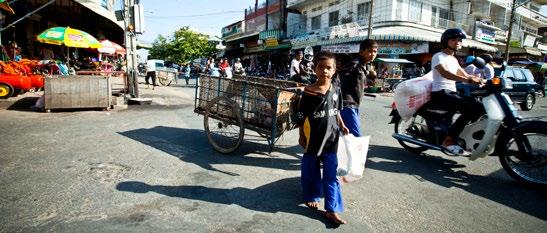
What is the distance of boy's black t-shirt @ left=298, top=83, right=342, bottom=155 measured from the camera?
309cm

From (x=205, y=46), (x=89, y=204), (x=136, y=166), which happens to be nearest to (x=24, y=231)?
(x=89, y=204)

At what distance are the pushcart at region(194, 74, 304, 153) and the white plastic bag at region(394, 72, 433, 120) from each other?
4.93 ft

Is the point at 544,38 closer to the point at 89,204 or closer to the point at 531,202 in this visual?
the point at 531,202

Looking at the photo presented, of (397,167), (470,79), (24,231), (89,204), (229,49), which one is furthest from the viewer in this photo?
(229,49)

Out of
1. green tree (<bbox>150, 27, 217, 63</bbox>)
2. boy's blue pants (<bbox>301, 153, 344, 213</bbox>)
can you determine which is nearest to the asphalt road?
boy's blue pants (<bbox>301, 153, 344, 213</bbox>)

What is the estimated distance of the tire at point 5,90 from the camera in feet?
31.8

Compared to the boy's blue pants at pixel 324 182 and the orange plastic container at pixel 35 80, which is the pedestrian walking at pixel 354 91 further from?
the orange plastic container at pixel 35 80

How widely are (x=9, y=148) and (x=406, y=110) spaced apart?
605cm

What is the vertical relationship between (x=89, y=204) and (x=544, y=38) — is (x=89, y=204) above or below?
below

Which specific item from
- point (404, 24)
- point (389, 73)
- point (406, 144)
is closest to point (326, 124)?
point (406, 144)

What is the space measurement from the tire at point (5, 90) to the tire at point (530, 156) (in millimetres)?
12058

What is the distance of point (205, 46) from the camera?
5662 cm

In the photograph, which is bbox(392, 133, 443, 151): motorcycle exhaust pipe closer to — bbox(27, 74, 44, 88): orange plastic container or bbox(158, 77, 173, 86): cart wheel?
bbox(27, 74, 44, 88): orange plastic container

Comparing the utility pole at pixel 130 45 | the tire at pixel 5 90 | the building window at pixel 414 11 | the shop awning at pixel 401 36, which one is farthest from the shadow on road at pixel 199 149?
the building window at pixel 414 11
